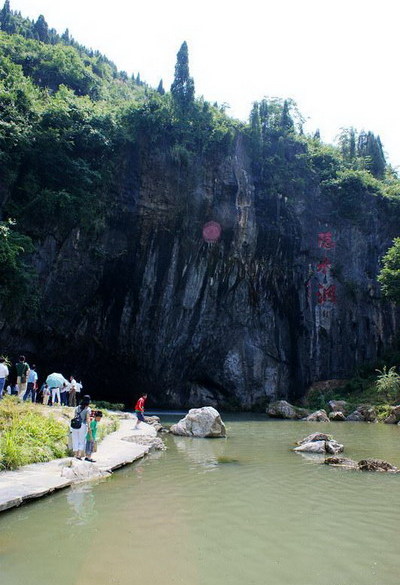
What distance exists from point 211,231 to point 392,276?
426 inches

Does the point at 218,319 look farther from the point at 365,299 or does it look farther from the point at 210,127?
the point at 210,127

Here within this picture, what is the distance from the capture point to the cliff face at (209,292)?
84.5 feet

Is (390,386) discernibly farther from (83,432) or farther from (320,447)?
(83,432)

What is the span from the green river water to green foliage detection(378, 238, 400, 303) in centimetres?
1949

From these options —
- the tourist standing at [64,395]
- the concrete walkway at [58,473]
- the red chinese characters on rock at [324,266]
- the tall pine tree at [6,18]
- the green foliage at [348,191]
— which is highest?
the tall pine tree at [6,18]

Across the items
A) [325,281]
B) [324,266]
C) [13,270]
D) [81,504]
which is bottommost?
[81,504]

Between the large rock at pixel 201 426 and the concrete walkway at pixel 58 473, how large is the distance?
3455 mm

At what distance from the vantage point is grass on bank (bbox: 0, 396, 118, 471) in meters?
7.47

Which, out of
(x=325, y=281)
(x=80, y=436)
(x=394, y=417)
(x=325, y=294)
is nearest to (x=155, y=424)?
(x=80, y=436)

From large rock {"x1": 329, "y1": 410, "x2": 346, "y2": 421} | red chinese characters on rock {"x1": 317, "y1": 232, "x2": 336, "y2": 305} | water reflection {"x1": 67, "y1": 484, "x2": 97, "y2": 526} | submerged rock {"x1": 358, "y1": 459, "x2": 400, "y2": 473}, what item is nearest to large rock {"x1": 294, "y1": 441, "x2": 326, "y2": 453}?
submerged rock {"x1": 358, "y1": 459, "x2": 400, "y2": 473}

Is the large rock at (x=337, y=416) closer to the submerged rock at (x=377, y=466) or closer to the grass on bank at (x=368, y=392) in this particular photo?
the grass on bank at (x=368, y=392)

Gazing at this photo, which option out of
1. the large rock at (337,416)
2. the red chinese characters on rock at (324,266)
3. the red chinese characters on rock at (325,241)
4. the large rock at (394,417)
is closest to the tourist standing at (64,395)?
the large rock at (337,416)

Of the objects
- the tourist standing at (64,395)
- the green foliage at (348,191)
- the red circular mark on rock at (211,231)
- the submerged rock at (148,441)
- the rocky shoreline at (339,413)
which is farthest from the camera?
the green foliage at (348,191)

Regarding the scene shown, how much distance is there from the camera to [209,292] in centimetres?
2811
